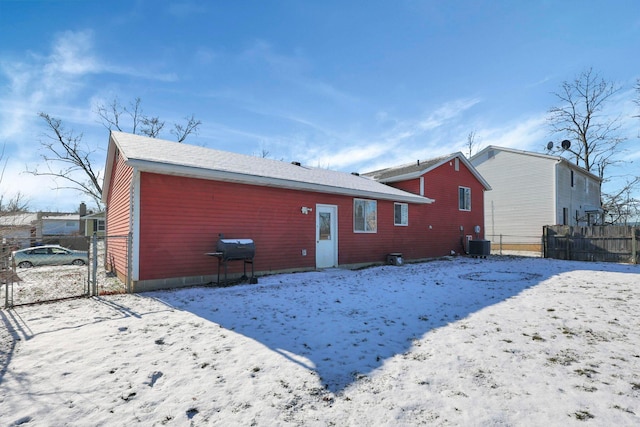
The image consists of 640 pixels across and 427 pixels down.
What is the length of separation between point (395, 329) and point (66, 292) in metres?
7.36

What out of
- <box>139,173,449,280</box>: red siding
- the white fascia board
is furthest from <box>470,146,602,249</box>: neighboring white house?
<box>139,173,449,280</box>: red siding

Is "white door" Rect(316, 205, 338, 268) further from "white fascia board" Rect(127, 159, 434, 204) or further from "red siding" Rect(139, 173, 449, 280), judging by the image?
"white fascia board" Rect(127, 159, 434, 204)

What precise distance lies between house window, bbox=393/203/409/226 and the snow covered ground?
6.89 m

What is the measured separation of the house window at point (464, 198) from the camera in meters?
16.7

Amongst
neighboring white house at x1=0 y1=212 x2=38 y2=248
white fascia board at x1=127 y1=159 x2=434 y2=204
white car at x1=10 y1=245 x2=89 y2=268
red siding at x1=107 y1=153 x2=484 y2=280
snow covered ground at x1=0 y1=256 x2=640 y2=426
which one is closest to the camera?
snow covered ground at x1=0 y1=256 x2=640 y2=426

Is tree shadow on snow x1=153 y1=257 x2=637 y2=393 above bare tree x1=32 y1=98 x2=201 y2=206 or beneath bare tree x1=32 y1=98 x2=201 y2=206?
beneath

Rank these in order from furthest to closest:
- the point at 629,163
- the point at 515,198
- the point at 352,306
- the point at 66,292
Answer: the point at 629,163 < the point at 515,198 < the point at 66,292 < the point at 352,306

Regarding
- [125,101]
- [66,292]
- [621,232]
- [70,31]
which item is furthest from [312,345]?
[125,101]

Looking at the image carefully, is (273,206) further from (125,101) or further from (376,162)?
(125,101)

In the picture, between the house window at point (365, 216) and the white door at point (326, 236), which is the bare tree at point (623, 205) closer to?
the house window at point (365, 216)

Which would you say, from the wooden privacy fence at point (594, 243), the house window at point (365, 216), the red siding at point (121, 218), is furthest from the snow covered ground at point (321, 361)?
the wooden privacy fence at point (594, 243)

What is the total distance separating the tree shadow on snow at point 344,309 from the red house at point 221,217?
0.81 meters

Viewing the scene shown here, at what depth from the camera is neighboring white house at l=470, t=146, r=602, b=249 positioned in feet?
63.8

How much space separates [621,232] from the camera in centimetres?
1336
